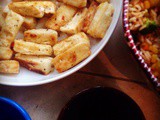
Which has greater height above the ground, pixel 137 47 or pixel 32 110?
pixel 137 47

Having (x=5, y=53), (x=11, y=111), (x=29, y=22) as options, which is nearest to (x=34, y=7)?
(x=29, y=22)

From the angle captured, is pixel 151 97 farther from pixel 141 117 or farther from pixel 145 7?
pixel 145 7

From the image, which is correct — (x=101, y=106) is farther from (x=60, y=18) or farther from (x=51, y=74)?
(x=60, y=18)

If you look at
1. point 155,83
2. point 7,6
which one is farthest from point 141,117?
point 7,6

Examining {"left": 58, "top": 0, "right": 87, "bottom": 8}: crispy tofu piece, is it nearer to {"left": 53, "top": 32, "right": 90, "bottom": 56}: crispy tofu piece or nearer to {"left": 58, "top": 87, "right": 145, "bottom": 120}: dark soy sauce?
{"left": 53, "top": 32, "right": 90, "bottom": 56}: crispy tofu piece

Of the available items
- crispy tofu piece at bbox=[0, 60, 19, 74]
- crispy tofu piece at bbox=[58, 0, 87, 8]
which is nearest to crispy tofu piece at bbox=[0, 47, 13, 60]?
crispy tofu piece at bbox=[0, 60, 19, 74]

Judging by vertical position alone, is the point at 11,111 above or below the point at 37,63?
below
